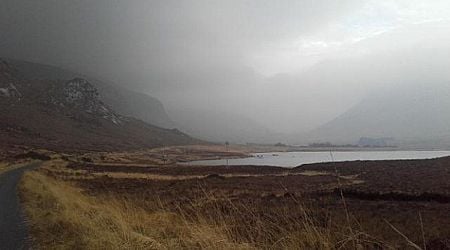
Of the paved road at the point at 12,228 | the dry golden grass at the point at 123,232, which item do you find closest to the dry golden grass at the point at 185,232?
the dry golden grass at the point at 123,232

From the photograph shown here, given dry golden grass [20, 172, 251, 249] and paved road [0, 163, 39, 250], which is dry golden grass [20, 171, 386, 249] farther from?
paved road [0, 163, 39, 250]

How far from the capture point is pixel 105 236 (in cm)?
770

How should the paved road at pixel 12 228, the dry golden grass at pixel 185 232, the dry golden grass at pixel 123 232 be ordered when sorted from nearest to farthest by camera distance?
the dry golden grass at pixel 185 232, the dry golden grass at pixel 123 232, the paved road at pixel 12 228

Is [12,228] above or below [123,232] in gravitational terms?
below

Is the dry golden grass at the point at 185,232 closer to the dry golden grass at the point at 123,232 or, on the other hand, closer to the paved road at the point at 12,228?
the dry golden grass at the point at 123,232

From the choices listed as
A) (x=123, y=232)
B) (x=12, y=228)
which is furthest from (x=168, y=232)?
(x=12, y=228)

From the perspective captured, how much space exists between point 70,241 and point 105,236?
4.57 feet

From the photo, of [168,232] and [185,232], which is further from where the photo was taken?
[168,232]

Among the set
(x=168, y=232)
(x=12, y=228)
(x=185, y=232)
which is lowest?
(x=12, y=228)

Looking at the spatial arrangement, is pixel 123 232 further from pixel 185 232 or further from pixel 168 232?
pixel 168 232

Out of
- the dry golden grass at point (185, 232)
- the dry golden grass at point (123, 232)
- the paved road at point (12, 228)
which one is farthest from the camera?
the paved road at point (12, 228)

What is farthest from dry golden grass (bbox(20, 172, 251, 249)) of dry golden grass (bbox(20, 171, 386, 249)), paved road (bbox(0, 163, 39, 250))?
paved road (bbox(0, 163, 39, 250))

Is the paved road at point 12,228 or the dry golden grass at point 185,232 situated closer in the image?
the dry golden grass at point 185,232

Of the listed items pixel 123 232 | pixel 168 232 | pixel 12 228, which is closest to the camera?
pixel 123 232
